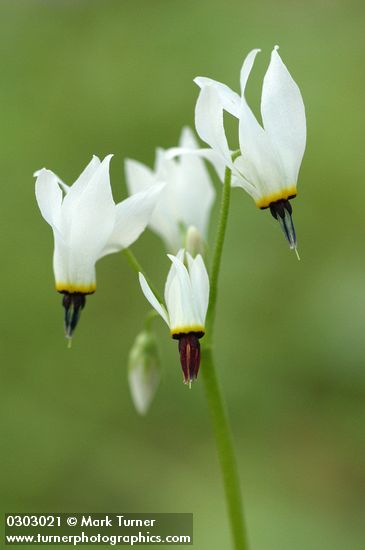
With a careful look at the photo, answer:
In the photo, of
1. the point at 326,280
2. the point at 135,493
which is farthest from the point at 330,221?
the point at 135,493

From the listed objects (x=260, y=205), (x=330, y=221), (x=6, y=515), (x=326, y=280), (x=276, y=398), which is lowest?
(x=6, y=515)

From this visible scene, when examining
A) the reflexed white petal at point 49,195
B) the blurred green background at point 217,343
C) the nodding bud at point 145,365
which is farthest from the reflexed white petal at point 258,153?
the blurred green background at point 217,343

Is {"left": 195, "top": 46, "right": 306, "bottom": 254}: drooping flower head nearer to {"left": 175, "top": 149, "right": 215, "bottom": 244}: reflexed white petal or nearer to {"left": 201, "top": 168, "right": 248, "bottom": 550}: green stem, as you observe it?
{"left": 201, "top": 168, "right": 248, "bottom": 550}: green stem

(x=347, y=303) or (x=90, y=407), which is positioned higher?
(x=347, y=303)

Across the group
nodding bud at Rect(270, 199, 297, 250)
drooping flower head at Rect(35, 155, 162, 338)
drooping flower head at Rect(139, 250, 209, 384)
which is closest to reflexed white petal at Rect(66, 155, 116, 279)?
drooping flower head at Rect(35, 155, 162, 338)

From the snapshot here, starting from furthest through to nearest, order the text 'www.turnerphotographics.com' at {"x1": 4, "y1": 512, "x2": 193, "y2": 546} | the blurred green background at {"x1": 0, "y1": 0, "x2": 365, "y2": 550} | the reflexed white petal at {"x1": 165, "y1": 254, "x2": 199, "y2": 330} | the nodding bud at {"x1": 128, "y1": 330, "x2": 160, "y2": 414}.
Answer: the blurred green background at {"x1": 0, "y1": 0, "x2": 365, "y2": 550} < the text 'www.turnerphotographics.com' at {"x1": 4, "y1": 512, "x2": 193, "y2": 546} < the nodding bud at {"x1": 128, "y1": 330, "x2": 160, "y2": 414} < the reflexed white petal at {"x1": 165, "y1": 254, "x2": 199, "y2": 330}

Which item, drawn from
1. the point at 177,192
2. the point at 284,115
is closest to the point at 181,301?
the point at 284,115

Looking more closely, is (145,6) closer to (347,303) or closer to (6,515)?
(347,303)
